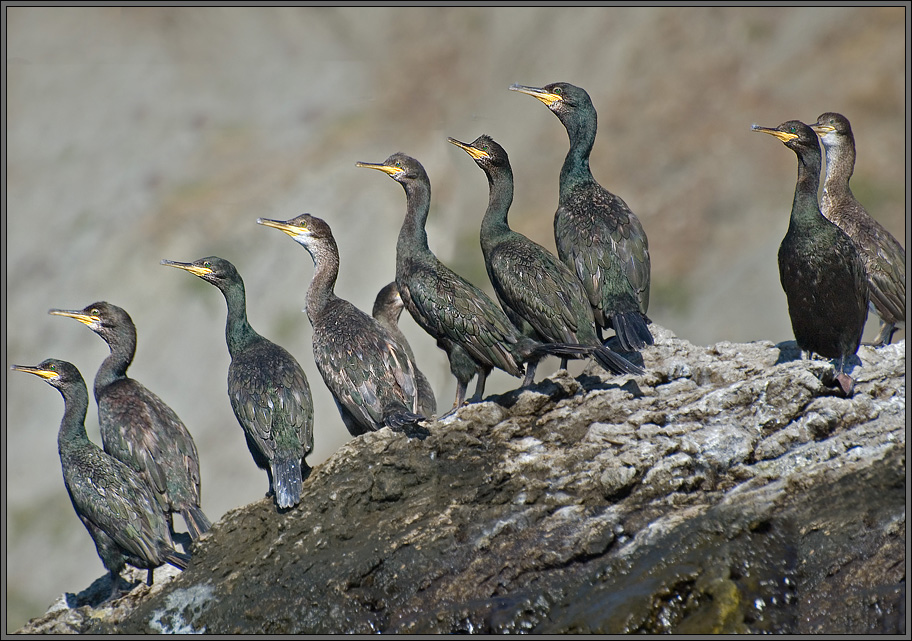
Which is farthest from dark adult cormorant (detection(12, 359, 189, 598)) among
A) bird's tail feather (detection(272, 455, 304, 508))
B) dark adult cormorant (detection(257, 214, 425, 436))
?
dark adult cormorant (detection(257, 214, 425, 436))

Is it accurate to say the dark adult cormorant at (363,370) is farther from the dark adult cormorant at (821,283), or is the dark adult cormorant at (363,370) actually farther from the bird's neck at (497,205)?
the dark adult cormorant at (821,283)

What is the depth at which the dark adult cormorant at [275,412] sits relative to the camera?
880 centimetres

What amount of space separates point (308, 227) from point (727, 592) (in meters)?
5.77

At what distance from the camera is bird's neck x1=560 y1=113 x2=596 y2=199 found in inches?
422

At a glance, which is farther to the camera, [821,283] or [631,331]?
[631,331]

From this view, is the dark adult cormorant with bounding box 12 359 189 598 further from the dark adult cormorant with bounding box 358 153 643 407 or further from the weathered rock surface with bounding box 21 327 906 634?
the dark adult cormorant with bounding box 358 153 643 407

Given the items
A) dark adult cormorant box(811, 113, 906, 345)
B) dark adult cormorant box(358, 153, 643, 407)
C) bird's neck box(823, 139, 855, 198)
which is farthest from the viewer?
bird's neck box(823, 139, 855, 198)

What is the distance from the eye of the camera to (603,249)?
980 cm

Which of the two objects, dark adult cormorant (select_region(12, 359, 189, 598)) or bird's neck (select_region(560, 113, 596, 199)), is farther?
bird's neck (select_region(560, 113, 596, 199))

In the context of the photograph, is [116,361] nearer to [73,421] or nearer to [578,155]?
[73,421]

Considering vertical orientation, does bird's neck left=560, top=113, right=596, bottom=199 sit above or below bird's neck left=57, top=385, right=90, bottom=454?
above

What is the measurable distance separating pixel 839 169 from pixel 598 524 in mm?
5424

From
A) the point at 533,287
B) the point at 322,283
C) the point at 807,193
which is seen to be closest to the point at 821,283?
the point at 807,193

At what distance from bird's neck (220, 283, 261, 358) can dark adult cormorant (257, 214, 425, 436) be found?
622mm
